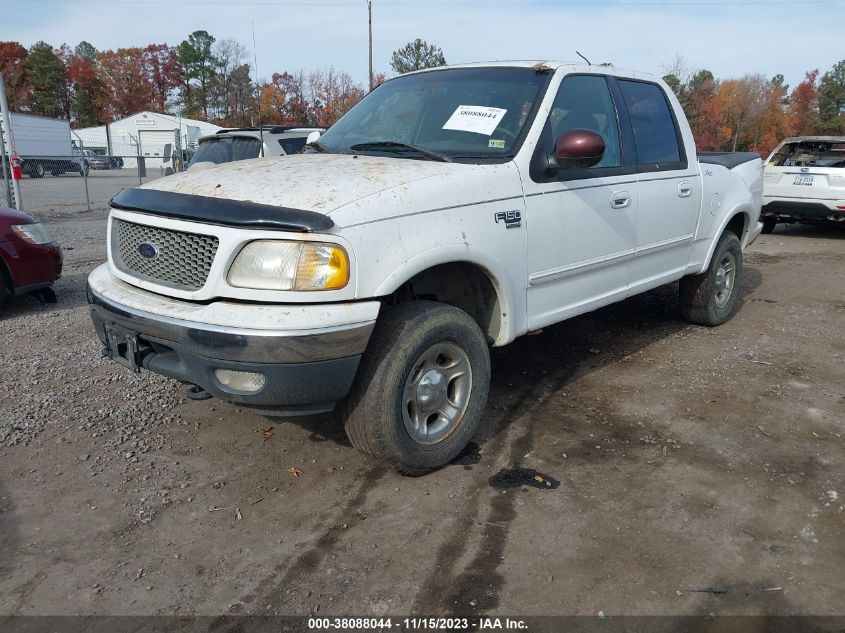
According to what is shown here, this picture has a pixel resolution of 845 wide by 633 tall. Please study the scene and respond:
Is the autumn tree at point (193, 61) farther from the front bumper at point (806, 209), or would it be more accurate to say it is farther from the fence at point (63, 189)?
the front bumper at point (806, 209)

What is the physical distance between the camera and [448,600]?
8.37ft

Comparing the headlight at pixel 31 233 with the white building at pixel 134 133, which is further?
the white building at pixel 134 133

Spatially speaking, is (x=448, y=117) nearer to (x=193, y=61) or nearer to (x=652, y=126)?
(x=652, y=126)

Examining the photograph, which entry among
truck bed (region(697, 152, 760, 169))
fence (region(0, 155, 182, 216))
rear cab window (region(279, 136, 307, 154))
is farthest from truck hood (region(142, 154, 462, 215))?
fence (region(0, 155, 182, 216))

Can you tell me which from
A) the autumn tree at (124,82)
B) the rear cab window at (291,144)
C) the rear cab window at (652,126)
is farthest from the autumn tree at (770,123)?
the autumn tree at (124,82)

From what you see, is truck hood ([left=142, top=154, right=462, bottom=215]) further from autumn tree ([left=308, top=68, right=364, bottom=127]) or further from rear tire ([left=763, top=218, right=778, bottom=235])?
autumn tree ([left=308, top=68, right=364, bottom=127])

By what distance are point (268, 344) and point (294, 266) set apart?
34cm

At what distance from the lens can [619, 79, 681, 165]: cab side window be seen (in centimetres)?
467

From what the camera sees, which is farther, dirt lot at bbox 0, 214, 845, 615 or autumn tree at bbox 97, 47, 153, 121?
autumn tree at bbox 97, 47, 153, 121

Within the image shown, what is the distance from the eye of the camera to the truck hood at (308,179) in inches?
118

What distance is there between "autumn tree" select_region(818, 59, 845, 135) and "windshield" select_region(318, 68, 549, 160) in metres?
66.2

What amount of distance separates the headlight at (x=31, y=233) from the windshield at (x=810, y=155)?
11.0 metres

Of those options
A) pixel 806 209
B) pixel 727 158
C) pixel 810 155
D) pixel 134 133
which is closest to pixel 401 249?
pixel 727 158

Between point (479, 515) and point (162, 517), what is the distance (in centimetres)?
142
